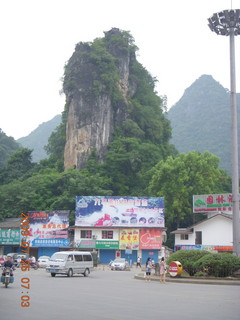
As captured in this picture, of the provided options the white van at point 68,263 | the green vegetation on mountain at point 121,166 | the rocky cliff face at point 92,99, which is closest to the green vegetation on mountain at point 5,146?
the green vegetation on mountain at point 121,166

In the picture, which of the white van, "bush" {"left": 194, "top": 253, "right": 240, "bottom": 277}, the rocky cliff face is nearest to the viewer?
"bush" {"left": 194, "top": 253, "right": 240, "bottom": 277}

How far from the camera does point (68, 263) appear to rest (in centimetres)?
2870

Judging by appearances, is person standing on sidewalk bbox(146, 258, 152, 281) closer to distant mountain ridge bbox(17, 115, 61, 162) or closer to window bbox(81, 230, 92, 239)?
window bbox(81, 230, 92, 239)

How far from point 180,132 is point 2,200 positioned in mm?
81079

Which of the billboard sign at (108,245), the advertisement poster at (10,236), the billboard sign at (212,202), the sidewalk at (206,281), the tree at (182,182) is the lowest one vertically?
the sidewalk at (206,281)

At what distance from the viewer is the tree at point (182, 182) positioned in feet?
196

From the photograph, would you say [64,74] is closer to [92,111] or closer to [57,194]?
[92,111]

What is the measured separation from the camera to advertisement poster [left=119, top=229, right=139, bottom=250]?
5150 centimetres

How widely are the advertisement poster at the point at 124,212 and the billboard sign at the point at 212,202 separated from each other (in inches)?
233

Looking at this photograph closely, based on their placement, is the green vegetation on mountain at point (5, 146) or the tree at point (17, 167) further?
the green vegetation on mountain at point (5, 146)

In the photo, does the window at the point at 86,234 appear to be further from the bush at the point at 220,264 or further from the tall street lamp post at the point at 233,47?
the bush at the point at 220,264

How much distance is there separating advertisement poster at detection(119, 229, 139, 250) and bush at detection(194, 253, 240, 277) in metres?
26.3

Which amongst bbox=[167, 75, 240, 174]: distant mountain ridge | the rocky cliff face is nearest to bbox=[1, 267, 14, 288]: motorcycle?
the rocky cliff face

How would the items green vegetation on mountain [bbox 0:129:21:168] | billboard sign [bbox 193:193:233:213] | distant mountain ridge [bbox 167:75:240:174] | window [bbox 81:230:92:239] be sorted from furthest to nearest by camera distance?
distant mountain ridge [bbox 167:75:240:174], green vegetation on mountain [bbox 0:129:21:168], billboard sign [bbox 193:193:233:213], window [bbox 81:230:92:239]
